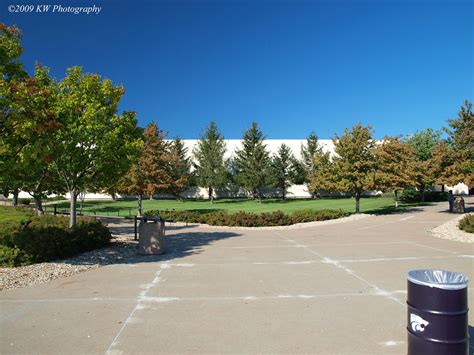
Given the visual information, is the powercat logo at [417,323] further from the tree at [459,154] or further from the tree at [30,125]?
the tree at [459,154]

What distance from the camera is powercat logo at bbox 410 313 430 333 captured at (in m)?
4.12

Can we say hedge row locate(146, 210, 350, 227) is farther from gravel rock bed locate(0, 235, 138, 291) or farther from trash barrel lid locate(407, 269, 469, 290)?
trash barrel lid locate(407, 269, 469, 290)

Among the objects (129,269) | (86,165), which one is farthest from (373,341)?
(86,165)

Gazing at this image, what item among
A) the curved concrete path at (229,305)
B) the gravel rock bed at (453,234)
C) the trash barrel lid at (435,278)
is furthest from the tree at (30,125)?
the gravel rock bed at (453,234)

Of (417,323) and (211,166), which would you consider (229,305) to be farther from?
(211,166)

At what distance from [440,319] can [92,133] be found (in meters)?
13.2

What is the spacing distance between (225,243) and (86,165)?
18.9 ft

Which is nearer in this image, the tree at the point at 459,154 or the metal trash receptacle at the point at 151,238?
the metal trash receptacle at the point at 151,238

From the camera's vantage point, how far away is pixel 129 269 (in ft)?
Answer: 33.3

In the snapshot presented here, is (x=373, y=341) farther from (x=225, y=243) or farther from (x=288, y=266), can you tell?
(x=225, y=243)

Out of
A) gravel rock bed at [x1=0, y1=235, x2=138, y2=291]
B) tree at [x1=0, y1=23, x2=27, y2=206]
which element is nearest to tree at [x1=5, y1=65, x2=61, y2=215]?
tree at [x1=0, y1=23, x2=27, y2=206]

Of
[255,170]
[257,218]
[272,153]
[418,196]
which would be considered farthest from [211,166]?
[257,218]

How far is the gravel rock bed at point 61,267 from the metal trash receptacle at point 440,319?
7.60 meters

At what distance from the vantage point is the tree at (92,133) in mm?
13922
